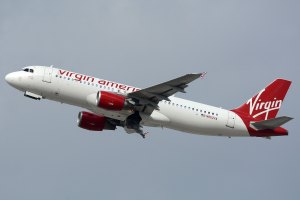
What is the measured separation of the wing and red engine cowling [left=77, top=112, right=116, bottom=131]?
6642mm

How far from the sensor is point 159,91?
61250 millimetres

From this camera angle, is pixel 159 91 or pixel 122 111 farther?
pixel 122 111

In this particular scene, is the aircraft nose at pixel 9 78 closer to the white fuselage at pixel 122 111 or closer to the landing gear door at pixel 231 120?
the white fuselage at pixel 122 111

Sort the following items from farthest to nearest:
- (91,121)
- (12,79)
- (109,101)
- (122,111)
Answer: (91,121), (12,79), (122,111), (109,101)

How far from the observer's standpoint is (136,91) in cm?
6178

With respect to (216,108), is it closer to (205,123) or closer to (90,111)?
(205,123)

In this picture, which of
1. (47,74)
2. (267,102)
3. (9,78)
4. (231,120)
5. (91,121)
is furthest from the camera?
(267,102)

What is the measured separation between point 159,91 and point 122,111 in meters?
4.01

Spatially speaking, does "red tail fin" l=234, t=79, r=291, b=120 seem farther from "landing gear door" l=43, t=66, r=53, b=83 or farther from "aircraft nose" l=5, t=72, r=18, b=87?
"aircraft nose" l=5, t=72, r=18, b=87

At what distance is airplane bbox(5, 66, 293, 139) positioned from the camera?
202 feet

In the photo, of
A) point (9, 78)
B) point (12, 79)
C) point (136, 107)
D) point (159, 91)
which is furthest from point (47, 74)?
point (159, 91)

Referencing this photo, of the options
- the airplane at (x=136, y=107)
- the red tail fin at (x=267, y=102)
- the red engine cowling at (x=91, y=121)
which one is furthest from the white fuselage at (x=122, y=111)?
the red engine cowling at (x=91, y=121)

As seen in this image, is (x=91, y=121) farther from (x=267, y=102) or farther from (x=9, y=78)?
(x=267, y=102)

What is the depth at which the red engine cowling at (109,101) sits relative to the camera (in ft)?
199
